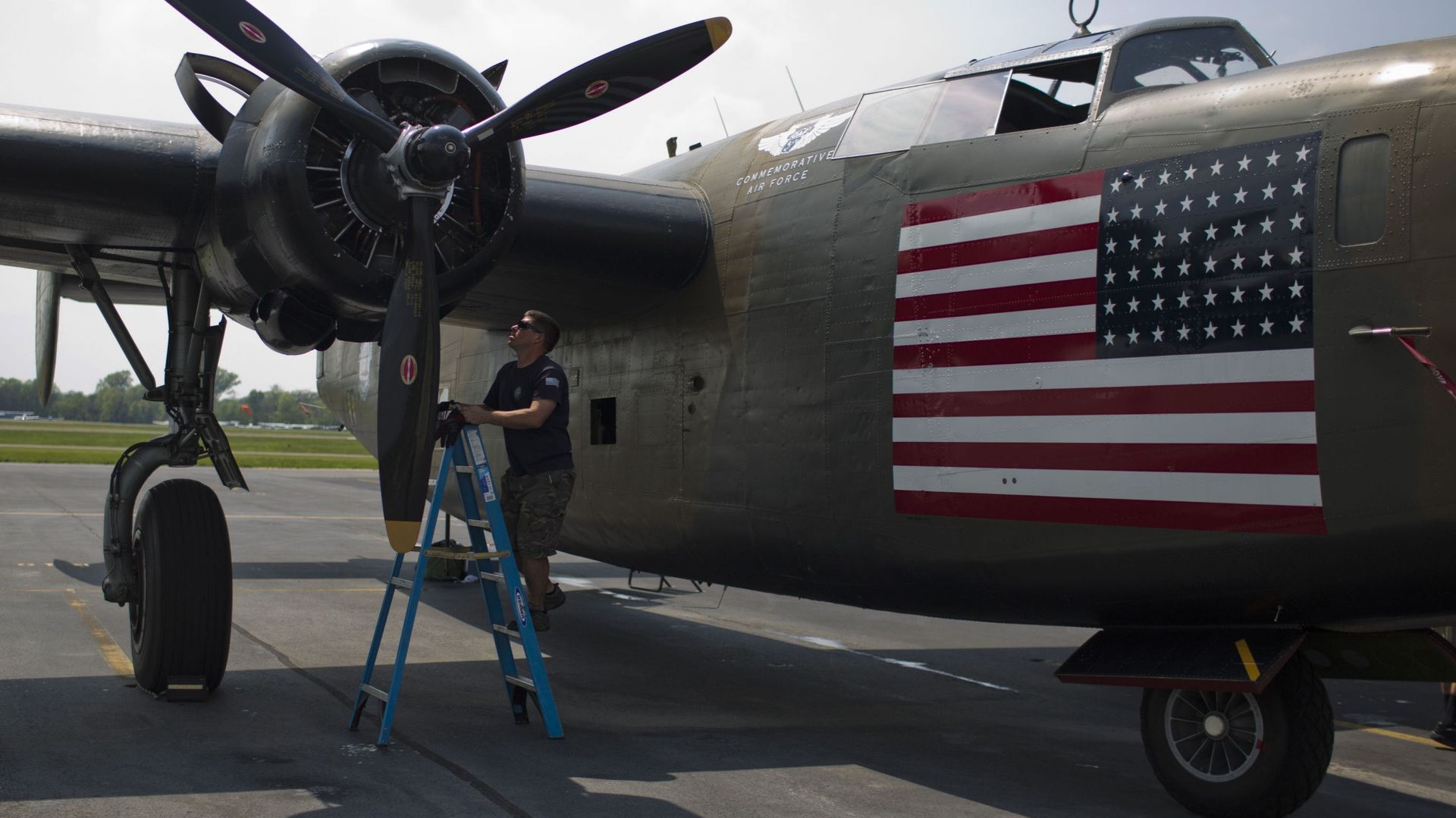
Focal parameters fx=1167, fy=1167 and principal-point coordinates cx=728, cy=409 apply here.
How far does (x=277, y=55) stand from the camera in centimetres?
609

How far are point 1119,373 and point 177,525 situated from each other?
563 cm

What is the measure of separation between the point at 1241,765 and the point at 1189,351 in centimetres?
188

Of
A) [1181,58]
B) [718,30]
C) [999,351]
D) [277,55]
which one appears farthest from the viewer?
[718,30]

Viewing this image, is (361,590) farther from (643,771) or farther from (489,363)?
(643,771)

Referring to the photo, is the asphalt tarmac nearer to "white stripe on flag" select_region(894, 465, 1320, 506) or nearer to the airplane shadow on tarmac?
the airplane shadow on tarmac

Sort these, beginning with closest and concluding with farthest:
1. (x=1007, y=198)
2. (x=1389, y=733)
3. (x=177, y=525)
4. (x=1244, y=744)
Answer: (x=1244, y=744) → (x=1007, y=198) → (x=177, y=525) → (x=1389, y=733)

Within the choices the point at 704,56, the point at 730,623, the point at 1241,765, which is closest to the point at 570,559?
the point at 730,623

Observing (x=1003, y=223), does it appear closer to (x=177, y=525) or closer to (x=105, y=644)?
(x=177, y=525)

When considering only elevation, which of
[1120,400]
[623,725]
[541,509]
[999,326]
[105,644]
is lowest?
[623,725]

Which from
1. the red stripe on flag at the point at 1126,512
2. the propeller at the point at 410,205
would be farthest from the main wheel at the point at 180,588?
the red stripe on flag at the point at 1126,512

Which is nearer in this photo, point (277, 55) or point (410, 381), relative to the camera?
point (277, 55)

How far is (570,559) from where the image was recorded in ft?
54.0

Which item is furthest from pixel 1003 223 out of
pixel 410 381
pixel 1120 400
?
pixel 410 381

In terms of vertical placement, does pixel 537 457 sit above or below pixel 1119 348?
below
